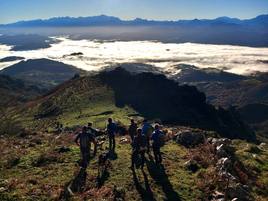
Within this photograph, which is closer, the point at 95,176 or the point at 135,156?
the point at 95,176

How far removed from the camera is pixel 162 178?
28469mm

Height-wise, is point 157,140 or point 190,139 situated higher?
point 157,140

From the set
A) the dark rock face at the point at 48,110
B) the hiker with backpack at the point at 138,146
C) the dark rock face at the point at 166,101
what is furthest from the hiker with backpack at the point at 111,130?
the dark rock face at the point at 48,110

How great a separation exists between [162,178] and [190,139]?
11114 mm

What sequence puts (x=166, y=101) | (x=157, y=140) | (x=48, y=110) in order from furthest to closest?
(x=48, y=110) → (x=166, y=101) → (x=157, y=140)

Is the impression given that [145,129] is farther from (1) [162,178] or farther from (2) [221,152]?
(2) [221,152]

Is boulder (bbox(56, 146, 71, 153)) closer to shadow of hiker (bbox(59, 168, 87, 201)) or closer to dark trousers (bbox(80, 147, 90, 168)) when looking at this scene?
dark trousers (bbox(80, 147, 90, 168))

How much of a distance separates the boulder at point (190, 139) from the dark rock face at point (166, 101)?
94.1 ft

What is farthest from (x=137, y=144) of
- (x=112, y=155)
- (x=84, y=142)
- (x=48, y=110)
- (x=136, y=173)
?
(x=48, y=110)

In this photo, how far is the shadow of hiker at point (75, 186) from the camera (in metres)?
24.8

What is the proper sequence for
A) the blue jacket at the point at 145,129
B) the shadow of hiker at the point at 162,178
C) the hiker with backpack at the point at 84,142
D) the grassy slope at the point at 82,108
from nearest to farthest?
the shadow of hiker at the point at 162,178
the hiker with backpack at the point at 84,142
the blue jacket at the point at 145,129
the grassy slope at the point at 82,108

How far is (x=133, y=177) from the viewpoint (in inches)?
1112

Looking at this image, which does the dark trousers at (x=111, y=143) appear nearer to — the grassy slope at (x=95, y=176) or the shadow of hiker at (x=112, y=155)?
the grassy slope at (x=95, y=176)

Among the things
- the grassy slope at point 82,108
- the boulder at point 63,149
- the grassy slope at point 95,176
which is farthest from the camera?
the grassy slope at point 82,108
